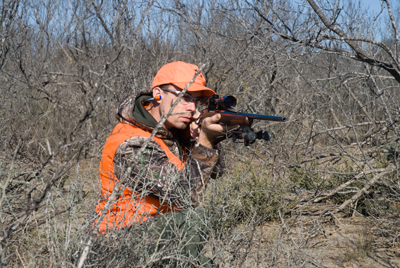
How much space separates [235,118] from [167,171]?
0.54 meters

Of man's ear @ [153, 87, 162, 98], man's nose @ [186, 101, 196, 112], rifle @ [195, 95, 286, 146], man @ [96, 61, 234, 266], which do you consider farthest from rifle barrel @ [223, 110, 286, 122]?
man's ear @ [153, 87, 162, 98]

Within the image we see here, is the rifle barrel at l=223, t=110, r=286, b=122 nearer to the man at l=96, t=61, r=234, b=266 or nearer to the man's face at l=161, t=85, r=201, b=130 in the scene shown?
the man at l=96, t=61, r=234, b=266

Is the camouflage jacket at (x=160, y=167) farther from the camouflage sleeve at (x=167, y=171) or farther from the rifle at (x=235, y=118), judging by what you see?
the rifle at (x=235, y=118)

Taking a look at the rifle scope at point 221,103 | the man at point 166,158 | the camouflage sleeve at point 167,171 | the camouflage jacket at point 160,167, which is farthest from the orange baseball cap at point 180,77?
the camouflage sleeve at point 167,171

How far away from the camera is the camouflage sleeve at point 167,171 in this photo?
7.07ft

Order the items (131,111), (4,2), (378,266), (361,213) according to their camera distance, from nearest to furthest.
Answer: (131,111) → (378,266) → (361,213) → (4,2)

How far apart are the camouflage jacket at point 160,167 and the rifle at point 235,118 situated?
0.21m

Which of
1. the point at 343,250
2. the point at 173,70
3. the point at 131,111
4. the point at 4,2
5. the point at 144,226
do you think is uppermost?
the point at 4,2

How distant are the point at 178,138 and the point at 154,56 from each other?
303 centimetres

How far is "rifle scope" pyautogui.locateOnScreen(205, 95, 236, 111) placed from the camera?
249 cm

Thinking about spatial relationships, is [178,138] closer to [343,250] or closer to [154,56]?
[343,250]

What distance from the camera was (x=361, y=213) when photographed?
13.4ft

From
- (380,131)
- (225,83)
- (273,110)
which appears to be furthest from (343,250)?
(273,110)

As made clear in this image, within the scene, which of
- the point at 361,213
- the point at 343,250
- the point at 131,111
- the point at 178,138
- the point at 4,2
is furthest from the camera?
the point at 4,2
